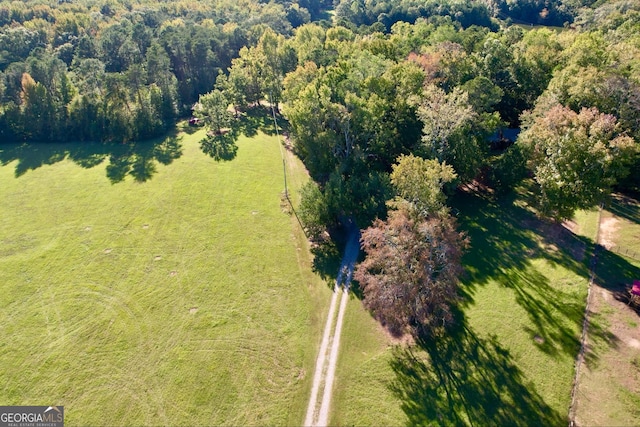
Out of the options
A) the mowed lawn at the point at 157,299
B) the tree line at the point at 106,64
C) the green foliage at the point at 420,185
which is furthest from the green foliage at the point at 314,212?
the tree line at the point at 106,64

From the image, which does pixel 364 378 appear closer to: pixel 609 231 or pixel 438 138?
pixel 438 138

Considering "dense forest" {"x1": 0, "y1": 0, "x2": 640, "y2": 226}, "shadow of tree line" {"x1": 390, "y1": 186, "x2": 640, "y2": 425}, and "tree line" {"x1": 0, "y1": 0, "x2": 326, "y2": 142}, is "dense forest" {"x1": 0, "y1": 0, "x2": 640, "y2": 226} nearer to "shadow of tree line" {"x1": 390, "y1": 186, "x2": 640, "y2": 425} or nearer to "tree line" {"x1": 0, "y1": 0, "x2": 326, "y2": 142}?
"tree line" {"x1": 0, "y1": 0, "x2": 326, "y2": 142}

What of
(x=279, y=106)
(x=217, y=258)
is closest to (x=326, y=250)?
(x=217, y=258)

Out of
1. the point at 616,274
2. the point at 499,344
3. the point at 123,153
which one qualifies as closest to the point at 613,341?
the point at 616,274

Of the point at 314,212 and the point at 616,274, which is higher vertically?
the point at 616,274

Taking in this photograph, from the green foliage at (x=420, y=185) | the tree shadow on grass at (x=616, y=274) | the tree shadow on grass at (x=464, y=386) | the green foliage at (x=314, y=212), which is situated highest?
the green foliage at (x=420, y=185)

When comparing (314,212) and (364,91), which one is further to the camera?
(364,91)

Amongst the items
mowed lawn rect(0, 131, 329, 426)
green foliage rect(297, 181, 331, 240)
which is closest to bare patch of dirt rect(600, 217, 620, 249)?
green foliage rect(297, 181, 331, 240)

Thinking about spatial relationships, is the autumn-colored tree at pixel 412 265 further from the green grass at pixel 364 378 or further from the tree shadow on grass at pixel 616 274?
the tree shadow on grass at pixel 616 274
